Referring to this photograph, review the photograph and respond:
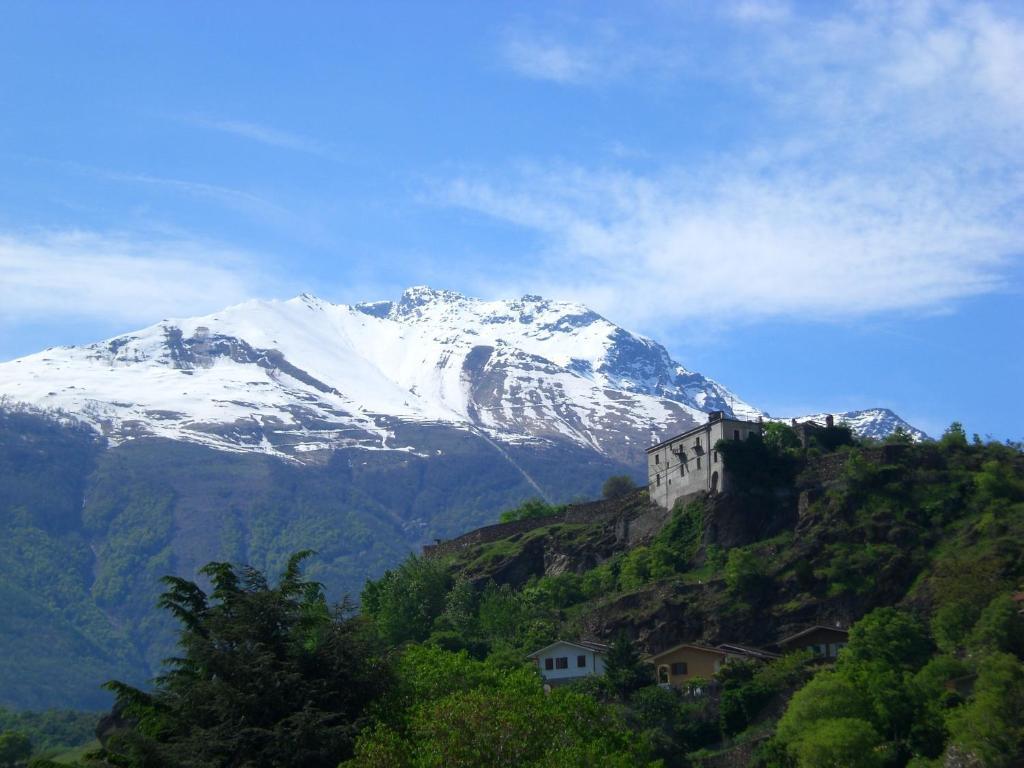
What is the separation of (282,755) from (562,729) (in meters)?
10.7

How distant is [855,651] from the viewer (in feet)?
286

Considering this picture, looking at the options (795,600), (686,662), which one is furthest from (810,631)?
(686,662)

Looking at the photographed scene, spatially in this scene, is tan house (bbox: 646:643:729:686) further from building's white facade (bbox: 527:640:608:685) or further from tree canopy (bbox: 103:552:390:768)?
tree canopy (bbox: 103:552:390:768)

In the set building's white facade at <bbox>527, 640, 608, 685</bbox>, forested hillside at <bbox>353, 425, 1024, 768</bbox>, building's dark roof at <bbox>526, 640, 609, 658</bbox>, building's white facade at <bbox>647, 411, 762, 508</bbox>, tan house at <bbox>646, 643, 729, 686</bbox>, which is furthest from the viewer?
building's white facade at <bbox>647, 411, 762, 508</bbox>

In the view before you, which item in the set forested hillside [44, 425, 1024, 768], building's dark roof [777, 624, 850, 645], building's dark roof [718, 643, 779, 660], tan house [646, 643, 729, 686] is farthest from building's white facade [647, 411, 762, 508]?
tan house [646, 643, 729, 686]

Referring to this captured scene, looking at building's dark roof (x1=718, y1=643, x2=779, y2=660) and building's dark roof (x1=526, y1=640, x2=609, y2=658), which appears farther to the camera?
building's dark roof (x1=526, y1=640, x2=609, y2=658)

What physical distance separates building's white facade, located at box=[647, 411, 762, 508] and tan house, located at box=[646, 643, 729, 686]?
19.3 meters

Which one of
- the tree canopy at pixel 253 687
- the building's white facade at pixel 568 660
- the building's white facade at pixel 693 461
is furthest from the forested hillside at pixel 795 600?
the tree canopy at pixel 253 687

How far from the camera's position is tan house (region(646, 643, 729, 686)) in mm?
94062

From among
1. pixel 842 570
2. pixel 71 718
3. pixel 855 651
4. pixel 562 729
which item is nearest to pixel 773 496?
pixel 842 570

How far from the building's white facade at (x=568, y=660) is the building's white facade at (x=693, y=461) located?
19.3 meters

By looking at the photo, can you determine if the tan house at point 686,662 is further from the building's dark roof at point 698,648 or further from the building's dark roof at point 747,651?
the building's dark roof at point 747,651

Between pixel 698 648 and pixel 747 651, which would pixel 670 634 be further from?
pixel 747 651

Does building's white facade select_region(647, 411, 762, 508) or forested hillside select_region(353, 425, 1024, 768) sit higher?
building's white facade select_region(647, 411, 762, 508)
